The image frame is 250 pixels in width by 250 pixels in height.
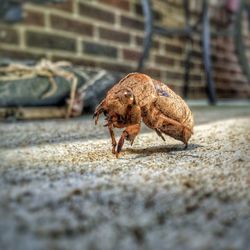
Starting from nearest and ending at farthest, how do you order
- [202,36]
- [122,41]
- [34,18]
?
[34,18] → [122,41] → [202,36]

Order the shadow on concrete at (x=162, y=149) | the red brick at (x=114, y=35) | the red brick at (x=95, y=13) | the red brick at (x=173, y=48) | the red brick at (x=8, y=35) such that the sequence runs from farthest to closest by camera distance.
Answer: the red brick at (x=173, y=48)
the red brick at (x=114, y=35)
the red brick at (x=95, y=13)
the red brick at (x=8, y=35)
the shadow on concrete at (x=162, y=149)

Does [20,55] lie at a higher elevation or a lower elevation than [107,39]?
lower

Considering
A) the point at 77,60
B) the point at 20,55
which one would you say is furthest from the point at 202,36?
the point at 20,55

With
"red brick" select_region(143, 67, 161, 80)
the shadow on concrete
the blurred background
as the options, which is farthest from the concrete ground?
"red brick" select_region(143, 67, 161, 80)

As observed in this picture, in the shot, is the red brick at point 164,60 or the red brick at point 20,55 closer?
the red brick at point 20,55

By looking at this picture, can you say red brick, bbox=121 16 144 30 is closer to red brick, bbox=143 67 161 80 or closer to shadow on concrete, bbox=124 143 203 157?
red brick, bbox=143 67 161 80

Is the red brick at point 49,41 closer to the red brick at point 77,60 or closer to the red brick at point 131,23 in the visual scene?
the red brick at point 77,60

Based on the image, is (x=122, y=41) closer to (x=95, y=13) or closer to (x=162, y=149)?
(x=95, y=13)

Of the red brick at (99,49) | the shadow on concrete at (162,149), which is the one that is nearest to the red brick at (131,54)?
the red brick at (99,49)
